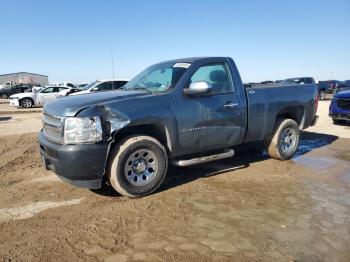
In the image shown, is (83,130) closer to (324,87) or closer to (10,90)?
(324,87)

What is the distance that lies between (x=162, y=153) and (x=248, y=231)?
5.55ft

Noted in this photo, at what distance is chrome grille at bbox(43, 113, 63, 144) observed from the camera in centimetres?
456

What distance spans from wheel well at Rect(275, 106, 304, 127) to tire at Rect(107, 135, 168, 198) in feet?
10.0

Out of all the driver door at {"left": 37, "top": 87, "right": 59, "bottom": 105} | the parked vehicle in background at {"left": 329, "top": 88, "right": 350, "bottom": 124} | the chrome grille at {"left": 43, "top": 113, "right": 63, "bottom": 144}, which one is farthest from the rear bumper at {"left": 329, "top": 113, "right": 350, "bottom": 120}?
the driver door at {"left": 37, "top": 87, "right": 59, "bottom": 105}

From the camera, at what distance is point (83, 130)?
14.3ft

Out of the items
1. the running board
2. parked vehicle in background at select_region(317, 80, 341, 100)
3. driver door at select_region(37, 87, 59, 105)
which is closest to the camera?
the running board

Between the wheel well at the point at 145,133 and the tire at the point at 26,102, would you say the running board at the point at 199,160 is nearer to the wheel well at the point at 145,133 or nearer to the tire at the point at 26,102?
the wheel well at the point at 145,133

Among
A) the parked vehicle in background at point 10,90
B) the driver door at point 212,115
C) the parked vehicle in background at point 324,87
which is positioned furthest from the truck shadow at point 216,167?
the parked vehicle in background at point 10,90

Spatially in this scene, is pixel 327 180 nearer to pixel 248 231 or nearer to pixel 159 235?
pixel 248 231

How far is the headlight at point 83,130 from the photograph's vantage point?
4.38m

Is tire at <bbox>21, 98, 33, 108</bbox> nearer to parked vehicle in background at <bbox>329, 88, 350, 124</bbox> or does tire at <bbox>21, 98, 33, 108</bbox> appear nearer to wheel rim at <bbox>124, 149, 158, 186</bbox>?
parked vehicle in background at <bbox>329, 88, 350, 124</bbox>

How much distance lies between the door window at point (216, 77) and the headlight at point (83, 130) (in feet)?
6.18

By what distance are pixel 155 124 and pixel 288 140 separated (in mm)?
3365

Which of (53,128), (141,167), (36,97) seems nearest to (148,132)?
(141,167)
